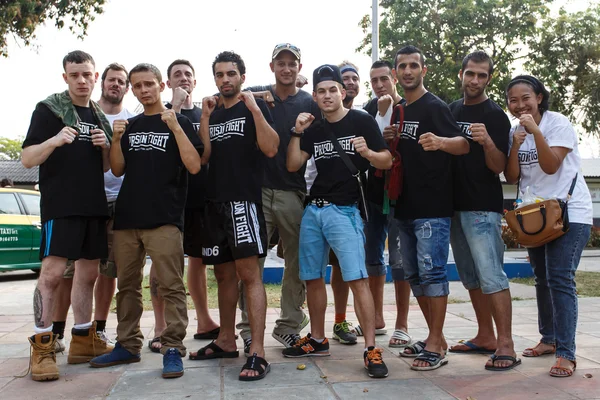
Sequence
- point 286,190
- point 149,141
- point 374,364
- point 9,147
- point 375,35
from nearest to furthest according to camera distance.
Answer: point 374,364 < point 149,141 < point 286,190 < point 375,35 < point 9,147

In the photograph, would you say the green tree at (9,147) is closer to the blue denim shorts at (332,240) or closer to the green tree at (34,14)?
the green tree at (34,14)

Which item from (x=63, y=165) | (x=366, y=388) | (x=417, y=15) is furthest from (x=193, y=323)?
(x=417, y=15)

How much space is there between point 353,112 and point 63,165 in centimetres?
209

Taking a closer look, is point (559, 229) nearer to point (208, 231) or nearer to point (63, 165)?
point (208, 231)

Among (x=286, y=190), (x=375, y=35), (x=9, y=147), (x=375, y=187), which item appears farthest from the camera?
(x=9, y=147)

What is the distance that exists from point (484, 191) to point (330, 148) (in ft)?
3.74

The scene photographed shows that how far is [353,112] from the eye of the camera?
4.28m

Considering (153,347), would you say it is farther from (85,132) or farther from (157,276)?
(85,132)

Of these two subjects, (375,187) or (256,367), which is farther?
(375,187)

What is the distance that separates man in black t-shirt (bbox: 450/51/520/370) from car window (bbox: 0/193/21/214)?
8.43m

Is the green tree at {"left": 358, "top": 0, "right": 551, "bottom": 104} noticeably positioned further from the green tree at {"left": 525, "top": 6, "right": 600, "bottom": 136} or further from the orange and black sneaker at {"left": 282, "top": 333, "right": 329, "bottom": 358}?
the orange and black sneaker at {"left": 282, "top": 333, "right": 329, "bottom": 358}

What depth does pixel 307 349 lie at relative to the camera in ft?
14.5

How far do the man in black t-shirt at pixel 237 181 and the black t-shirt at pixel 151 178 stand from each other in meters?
0.22

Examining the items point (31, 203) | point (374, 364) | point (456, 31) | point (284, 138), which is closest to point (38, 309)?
point (284, 138)
